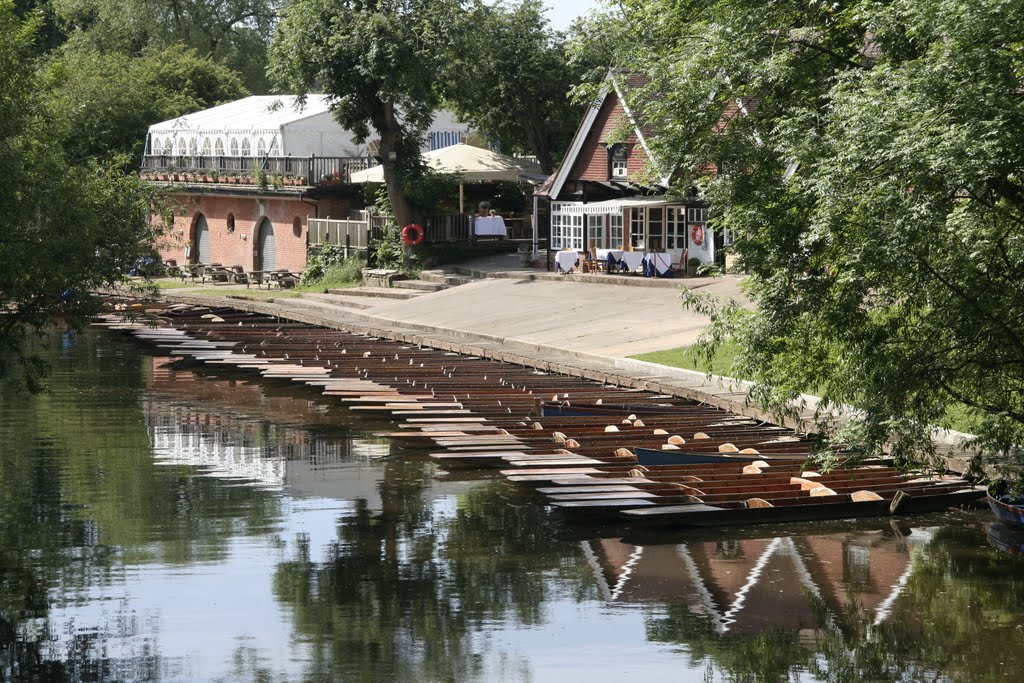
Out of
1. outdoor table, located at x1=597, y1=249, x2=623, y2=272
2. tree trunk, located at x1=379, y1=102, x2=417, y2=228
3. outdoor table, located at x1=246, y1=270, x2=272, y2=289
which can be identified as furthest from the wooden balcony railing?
outdoor table, located at x1=597, y1=249, x2=623, y2=272

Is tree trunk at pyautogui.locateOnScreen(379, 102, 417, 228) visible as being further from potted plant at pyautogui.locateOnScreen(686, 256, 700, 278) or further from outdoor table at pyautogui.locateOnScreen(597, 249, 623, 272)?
potted plant at pyautogui.locateOnScreen(686, 256, 700, 278)

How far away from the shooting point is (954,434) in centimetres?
1573

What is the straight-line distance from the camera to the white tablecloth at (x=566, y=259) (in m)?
36.5

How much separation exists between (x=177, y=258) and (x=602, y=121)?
22.5 meters

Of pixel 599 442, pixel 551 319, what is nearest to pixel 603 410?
pixel 599 442

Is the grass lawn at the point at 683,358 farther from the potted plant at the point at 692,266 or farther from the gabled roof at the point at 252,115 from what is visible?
the gabled roof at the point at 252,115

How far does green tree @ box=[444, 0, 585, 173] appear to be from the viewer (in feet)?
140

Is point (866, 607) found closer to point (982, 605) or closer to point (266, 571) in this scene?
point (982, 605)

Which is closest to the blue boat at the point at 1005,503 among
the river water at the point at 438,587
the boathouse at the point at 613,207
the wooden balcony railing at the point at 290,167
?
the river water at the point at 438,587

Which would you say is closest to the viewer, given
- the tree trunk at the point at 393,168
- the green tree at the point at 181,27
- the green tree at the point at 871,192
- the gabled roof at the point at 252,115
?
the green tree at the point at 871,192

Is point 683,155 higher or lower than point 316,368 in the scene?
higher

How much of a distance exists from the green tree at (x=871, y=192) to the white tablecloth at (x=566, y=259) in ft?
69.5

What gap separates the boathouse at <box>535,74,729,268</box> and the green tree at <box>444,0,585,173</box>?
390 centimetres

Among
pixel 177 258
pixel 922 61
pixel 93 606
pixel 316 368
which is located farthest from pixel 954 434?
pixel 177 258
